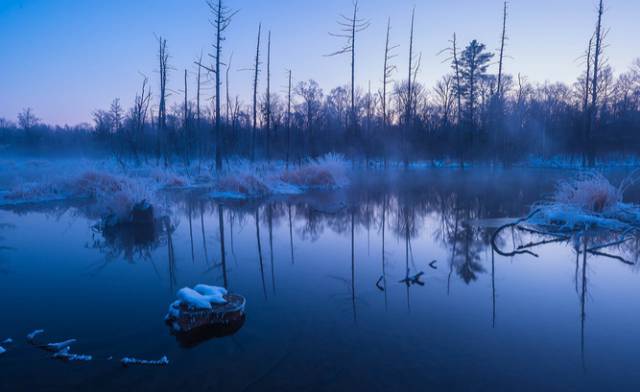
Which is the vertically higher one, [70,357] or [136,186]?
[136,186]

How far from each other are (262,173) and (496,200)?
938 centimetres

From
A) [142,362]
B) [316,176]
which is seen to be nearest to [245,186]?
[316,176]

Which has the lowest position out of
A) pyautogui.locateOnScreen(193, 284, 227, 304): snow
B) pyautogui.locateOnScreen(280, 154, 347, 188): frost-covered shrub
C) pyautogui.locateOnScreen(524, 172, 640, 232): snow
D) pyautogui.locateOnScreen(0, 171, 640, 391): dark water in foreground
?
pyautogui.locateOnScreen(0, 171, 640, 391): dark water in foreground

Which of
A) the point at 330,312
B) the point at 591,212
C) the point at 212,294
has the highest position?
the point at 591,212

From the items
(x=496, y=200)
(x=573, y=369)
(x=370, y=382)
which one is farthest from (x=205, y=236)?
(x=496, y=200)

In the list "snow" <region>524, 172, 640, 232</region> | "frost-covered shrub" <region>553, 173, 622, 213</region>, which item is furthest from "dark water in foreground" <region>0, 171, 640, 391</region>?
"frost-covered shrub" <region>553, 173, 622, 213</region>

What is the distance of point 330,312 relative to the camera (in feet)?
11.2

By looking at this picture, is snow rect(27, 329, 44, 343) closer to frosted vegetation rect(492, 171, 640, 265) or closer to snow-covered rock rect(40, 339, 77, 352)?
snow-covered rock rect(40, 339, 77, 352)

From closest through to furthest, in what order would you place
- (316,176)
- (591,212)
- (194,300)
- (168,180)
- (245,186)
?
(194,300), (591,212), (245,186), (316,176), (168,180)

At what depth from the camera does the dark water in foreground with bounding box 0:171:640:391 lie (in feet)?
7.77

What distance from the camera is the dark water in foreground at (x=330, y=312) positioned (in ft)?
7.77

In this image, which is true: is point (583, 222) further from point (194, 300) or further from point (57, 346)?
point (57, 346)

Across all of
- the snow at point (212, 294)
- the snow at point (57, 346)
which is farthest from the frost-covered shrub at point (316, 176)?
the snow at point (57, 346)

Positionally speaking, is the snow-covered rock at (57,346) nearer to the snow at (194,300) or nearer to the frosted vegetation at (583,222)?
the snow at (194,300)
